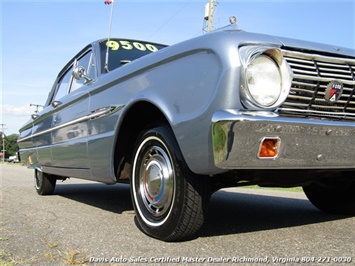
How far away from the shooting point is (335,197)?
3678 mm

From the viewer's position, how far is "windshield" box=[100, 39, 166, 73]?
4062mm

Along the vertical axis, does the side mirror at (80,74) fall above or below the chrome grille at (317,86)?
above

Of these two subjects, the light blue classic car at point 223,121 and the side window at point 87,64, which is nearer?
the light blue classic car at point 223,121

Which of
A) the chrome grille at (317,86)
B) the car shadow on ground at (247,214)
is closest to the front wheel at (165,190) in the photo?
the car shadow on ground at (247,214)

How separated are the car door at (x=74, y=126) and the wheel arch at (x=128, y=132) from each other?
22.7 inches

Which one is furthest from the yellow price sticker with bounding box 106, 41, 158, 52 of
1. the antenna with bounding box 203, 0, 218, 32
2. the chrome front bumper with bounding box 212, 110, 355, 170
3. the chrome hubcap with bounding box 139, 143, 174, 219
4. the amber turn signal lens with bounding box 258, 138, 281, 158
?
the antenna with bounding box 203, 0, 218, 32

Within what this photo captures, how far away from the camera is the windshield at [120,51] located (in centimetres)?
406

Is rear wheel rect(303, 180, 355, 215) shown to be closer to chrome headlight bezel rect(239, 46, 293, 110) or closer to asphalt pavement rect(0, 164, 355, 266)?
asphalt pavement rect(0, 164, 355, 266)

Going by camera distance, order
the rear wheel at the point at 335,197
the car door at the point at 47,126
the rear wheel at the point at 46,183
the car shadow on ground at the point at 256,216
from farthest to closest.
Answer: the rear wheel at the point at 46,183, the car door at the point at 47,126, the rear wheel at the point at 335,197, the car shadow on ground at the point at 256,216

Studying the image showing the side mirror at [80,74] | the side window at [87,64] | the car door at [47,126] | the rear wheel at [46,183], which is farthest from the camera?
the rear wheel at [46,183]

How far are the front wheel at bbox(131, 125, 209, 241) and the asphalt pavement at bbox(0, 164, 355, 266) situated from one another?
0.12 m

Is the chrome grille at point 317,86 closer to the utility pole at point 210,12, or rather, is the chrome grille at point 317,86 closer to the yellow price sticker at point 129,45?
the yellow price sticker at point 129,45

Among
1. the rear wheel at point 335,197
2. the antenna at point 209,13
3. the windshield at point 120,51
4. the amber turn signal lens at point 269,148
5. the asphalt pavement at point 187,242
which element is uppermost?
the antenna at point 209,13

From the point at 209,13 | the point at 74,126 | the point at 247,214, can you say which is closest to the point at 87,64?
the point at 74,126
